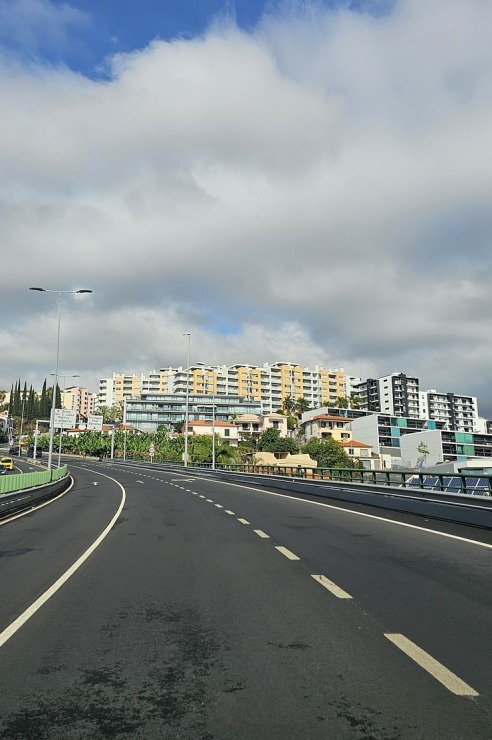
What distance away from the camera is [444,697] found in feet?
14.4

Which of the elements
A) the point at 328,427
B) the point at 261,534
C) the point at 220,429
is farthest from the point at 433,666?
the point at 220,429

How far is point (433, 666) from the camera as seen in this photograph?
5031 mm

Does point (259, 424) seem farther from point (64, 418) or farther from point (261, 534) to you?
point (261, 534)

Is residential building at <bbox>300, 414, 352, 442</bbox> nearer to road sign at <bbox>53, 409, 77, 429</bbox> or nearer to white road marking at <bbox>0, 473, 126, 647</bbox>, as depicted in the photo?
road sign at <bbox>53, 409, 77, 429</bbox>

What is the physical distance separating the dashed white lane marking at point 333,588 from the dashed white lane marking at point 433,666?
5.80 feet

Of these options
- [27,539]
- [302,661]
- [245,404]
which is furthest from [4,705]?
[245,404]

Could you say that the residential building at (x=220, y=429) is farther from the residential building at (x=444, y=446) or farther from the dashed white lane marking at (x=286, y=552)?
the dashed white lane marking at (x=286, y=552)

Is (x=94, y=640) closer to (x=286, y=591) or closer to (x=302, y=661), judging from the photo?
(x=302, y=661)

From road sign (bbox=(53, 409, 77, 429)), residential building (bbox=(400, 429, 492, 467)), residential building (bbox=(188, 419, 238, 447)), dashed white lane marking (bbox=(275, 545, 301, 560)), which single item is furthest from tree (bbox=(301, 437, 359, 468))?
dashed white lane marking (bbox=(275, 545, 301, 560))

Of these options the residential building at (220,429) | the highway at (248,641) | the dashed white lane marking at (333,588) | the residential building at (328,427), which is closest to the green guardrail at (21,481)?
the highway at (248,641)

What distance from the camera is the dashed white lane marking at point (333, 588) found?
25.4 feet

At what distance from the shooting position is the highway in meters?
4.05

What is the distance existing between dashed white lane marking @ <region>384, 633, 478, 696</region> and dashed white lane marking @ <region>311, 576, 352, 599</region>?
5.80 feet

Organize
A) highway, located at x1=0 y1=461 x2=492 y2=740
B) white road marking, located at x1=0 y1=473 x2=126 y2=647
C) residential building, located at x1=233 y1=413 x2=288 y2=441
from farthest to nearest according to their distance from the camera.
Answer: residential building, located at x1=233 y1=413 x2=288 y2=441, white road marking, located at x1=0 y1=473 x2=126 y2=647, highway, located at x1=0 y1=461 x2=492 y2=740
